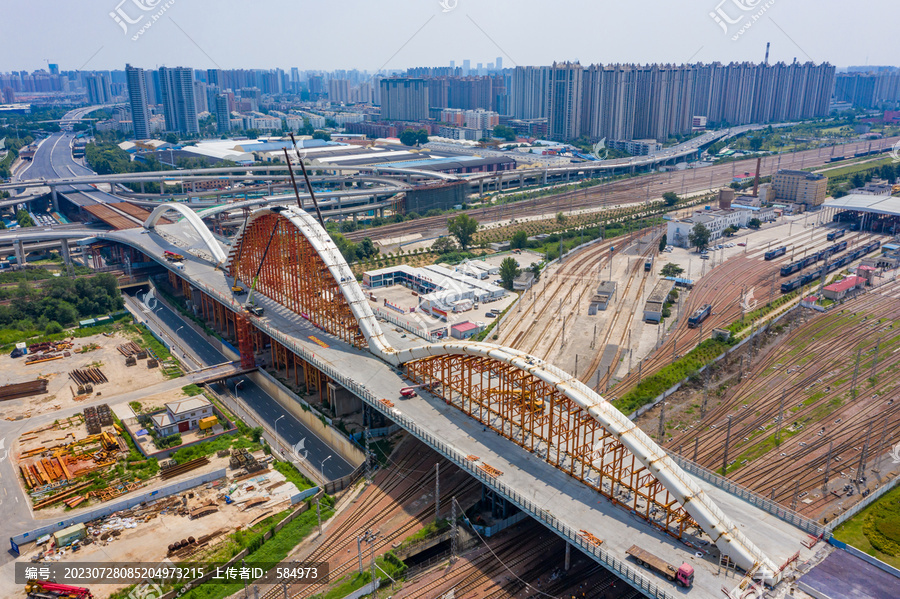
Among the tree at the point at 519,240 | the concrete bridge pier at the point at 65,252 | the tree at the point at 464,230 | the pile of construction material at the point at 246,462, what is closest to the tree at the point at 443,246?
the tree at the point at 464,230

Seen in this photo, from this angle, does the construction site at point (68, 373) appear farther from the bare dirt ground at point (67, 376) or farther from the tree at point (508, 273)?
the tree at point (508, 273)

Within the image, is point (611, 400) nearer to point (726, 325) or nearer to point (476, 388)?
point (476, 388)

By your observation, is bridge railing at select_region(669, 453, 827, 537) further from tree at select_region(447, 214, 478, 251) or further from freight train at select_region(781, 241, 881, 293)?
tree at select_region(447, 214, 478, 251)

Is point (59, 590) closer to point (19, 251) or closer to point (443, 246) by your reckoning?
point (443, 246)

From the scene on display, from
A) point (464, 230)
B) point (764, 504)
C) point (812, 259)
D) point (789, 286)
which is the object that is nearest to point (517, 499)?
point (764, 504)

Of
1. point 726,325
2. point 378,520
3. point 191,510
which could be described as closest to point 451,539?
point 378,520

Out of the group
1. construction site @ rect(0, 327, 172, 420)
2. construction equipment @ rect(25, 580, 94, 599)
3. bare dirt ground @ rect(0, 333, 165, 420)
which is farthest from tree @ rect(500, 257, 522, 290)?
construction equipment @ rect(25, 580, 94, 599)

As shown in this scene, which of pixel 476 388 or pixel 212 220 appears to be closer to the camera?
pixel 476 388
